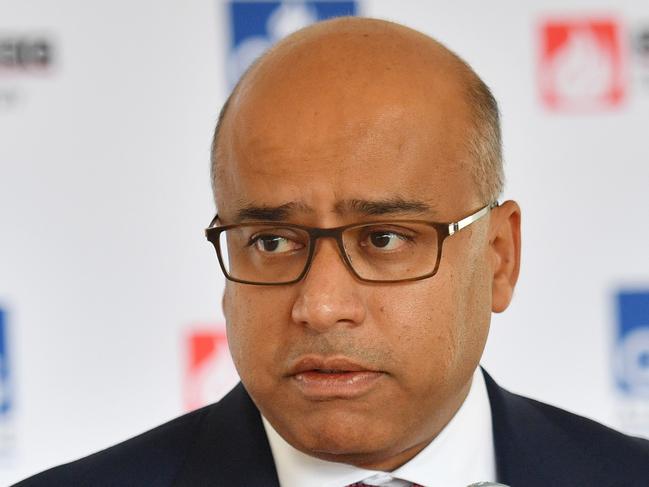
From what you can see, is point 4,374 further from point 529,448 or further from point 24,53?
point 529,448

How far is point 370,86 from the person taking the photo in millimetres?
1662

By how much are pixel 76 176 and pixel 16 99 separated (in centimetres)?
28

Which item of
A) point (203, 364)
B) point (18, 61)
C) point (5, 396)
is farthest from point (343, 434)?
point (18, 61)

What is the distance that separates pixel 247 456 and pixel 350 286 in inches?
15.6

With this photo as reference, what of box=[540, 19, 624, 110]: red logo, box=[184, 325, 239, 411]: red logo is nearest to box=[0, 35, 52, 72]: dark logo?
box=[184, 325, 239, 411]: red logo

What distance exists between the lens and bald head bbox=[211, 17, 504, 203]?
5.43 ft

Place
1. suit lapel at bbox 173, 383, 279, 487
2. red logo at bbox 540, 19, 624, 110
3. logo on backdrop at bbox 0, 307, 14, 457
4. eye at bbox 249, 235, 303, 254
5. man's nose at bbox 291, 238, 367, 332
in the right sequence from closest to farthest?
man's nose at bbox 291, 238, 367, 332, eye at bbox 249, 235, 303, 254, suit lapel at bbox 173, 383, 279, 487, logo on backdrop at bbox 0, 307, 14, 457, red logo at bbox 540, 19, 624, 110

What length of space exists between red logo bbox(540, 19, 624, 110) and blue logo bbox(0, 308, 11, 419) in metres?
1.73

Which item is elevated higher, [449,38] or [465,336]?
[449,38]

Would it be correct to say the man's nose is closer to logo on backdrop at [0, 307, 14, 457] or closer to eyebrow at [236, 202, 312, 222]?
eyebrow at [236, 202, 312, 222]

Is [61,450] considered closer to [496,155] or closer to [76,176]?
[76,176]

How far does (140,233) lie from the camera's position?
11.4ft

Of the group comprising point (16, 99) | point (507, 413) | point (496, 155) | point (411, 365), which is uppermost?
point (16, 99)

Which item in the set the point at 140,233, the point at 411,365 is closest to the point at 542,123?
the point at 140,233
